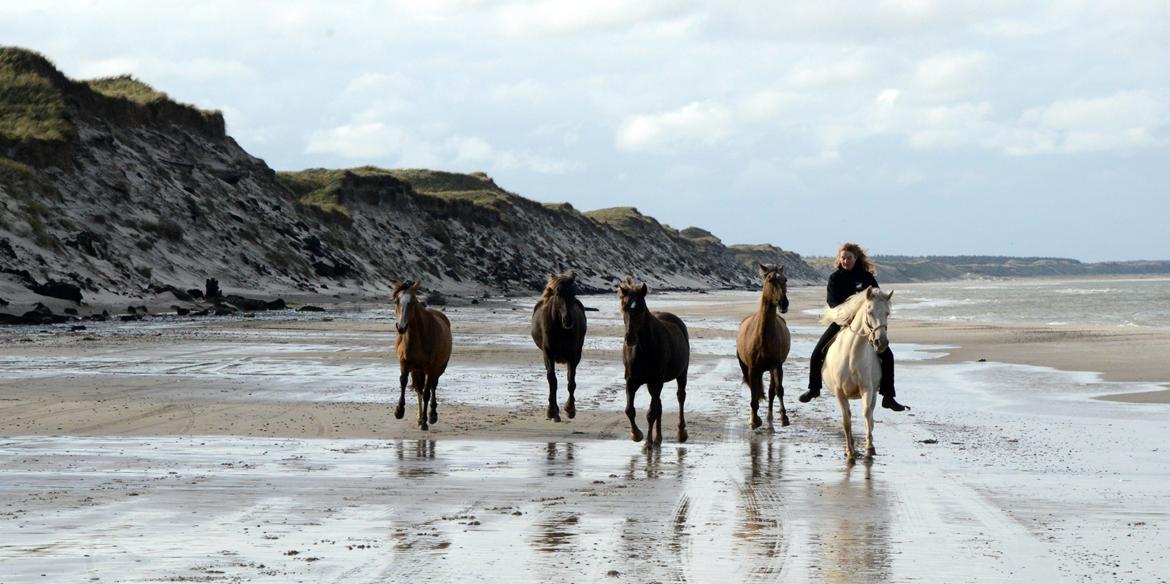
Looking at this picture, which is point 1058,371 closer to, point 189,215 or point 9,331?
point 9,331

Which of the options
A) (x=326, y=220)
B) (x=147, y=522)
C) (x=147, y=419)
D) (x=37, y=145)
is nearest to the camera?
(x=147, y=522)

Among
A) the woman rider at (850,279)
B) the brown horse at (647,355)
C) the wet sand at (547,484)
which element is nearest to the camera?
the wet sand at (547,484)

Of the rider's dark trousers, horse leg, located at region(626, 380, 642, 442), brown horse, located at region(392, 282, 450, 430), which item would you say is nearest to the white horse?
the rider's dark trousers

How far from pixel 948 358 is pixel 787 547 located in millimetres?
21289

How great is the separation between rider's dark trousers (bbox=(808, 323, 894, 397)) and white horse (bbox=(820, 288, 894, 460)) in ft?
0.88

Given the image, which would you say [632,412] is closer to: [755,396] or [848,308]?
[755,396]

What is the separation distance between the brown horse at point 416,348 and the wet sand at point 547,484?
50 centimetres

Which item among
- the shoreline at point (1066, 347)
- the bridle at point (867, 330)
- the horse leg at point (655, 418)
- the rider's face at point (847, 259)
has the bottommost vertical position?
the shoreline at point (1066, 347)

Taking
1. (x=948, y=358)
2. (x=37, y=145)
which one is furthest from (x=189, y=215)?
(x=948, y=358)

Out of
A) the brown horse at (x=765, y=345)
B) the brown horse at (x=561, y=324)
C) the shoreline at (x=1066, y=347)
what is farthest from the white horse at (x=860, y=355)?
the shoreline at (x=1066, y=347)

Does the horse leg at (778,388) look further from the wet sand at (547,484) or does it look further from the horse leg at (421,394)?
the horse leg at (421,394)

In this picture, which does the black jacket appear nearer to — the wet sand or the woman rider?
the woman rider

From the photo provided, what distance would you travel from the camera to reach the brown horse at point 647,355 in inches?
555

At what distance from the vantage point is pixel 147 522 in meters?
8.75
